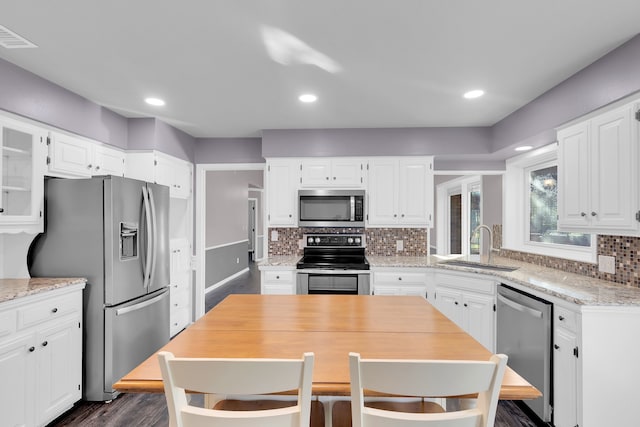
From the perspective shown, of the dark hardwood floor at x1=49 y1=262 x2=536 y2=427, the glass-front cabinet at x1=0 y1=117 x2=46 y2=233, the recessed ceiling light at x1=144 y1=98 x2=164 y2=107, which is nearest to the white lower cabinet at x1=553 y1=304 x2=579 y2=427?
the dark hardwood floor at x1=49 y1=262 x2=536 y2=427

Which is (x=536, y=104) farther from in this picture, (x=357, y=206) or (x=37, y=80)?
(x=37, y=80)

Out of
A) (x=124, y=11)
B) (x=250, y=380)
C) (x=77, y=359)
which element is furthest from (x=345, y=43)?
(x=77, y=359)

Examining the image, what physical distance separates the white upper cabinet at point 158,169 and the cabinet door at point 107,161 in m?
0.10

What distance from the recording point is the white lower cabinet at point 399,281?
3455 millimetres

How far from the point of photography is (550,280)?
2439 mm

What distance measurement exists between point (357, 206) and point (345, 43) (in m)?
2.02

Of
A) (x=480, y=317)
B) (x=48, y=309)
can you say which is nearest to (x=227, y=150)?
(x=48, y=309)

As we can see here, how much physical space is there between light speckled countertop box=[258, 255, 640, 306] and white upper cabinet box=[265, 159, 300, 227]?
0.48m

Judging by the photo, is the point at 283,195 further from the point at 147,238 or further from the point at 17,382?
the point at 17,382

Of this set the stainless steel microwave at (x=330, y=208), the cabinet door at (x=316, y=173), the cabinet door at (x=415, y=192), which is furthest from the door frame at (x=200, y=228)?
the cabinet door at (x=415, y=192)

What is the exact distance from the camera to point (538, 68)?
2.33 metres

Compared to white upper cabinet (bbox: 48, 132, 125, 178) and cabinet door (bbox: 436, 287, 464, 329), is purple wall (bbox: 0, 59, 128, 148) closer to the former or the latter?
white upper cabinet (bbox: 48, 132, 125, 178)

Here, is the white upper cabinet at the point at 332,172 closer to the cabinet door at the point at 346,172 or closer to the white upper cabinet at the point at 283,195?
the cabinet door at the point at 346,172

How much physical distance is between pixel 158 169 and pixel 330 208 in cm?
192
